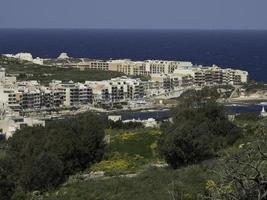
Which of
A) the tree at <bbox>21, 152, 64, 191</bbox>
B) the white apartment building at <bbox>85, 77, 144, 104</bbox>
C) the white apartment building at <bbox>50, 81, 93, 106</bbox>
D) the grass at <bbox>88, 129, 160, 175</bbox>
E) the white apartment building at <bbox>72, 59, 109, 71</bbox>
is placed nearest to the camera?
the tree at <bbox>21, 152, 64, 191</bbox>

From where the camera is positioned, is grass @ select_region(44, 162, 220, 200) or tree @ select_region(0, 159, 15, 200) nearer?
grass @ select_region(44, 162, 220, 200)

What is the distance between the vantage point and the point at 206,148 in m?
18.2

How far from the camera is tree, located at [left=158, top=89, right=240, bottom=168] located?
18.1 metres

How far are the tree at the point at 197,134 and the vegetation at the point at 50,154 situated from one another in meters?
2.48

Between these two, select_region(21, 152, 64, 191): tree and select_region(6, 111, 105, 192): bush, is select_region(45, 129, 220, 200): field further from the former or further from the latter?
select_region(21, 152, 64, 191): tree

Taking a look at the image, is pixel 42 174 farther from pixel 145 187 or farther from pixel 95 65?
pixel 95 65

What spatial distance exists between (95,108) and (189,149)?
5644 centimetres

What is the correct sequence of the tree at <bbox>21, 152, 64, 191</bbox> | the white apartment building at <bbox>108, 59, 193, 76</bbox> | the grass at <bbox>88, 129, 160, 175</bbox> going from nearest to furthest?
the tree at <bbox>21, 152, 64, 191</bbox>, the grass at <bbox>88, 129, 160, 175</bbox>, the white apartment building at <bbox>108, 59, 193, 76</bbox>

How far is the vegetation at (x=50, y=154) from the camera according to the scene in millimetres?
17281

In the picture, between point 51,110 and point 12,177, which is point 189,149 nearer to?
point 12,177

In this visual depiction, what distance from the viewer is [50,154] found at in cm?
1800

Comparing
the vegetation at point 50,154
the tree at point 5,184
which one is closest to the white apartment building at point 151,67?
the vegetation at point 50,154

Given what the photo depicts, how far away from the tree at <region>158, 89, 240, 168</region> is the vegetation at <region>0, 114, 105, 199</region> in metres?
2.48

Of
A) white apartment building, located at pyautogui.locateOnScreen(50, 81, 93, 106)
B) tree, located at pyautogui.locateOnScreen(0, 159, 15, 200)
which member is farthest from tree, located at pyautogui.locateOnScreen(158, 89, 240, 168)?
white apartment building, located at pyautogui.locateOnScreen(50, 81, 93, 106)
